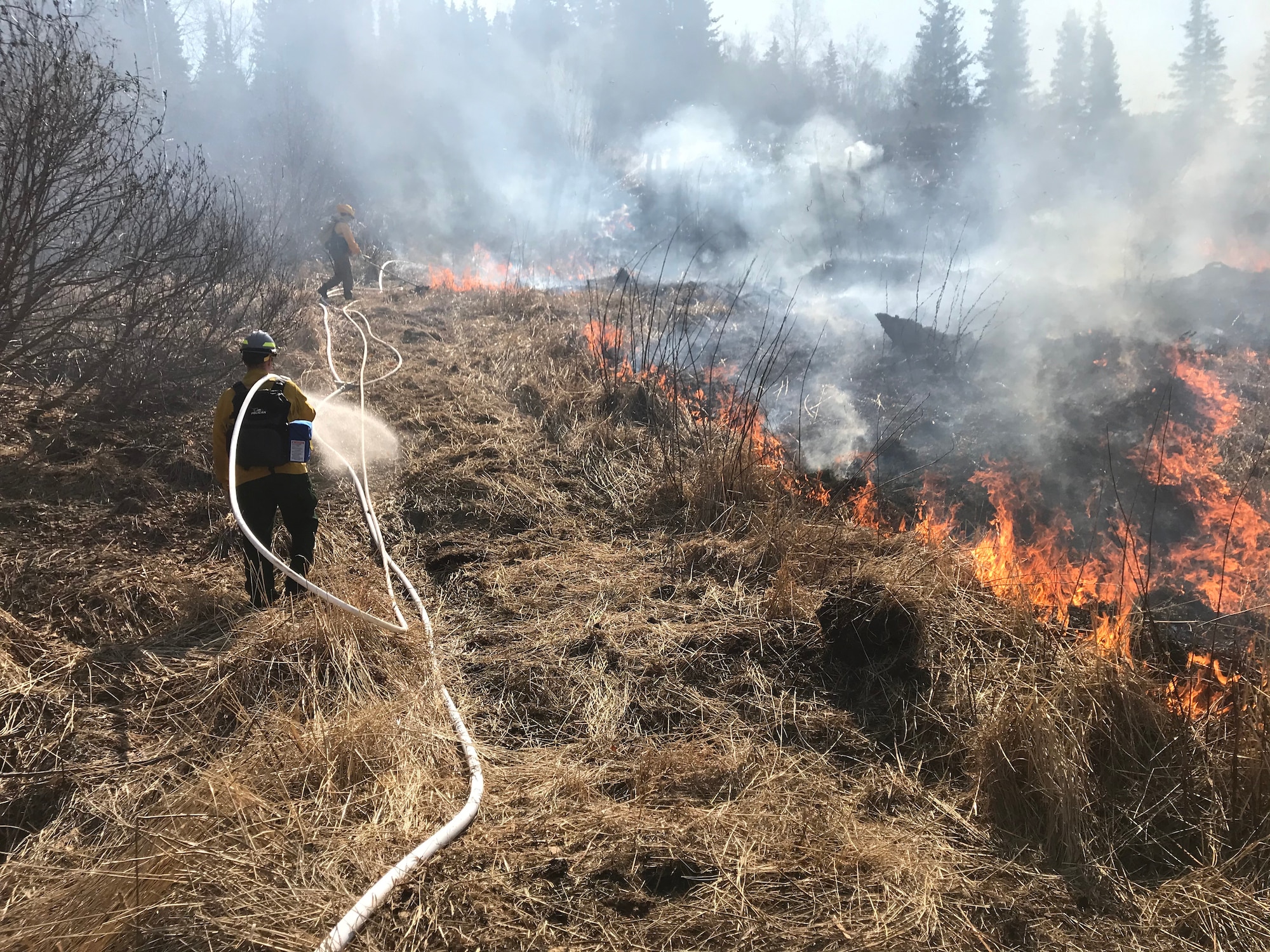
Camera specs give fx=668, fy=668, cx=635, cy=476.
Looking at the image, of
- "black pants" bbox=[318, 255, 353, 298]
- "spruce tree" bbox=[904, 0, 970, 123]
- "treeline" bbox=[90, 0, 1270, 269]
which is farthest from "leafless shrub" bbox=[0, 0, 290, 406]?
"spruce tree" bbox=[904, 0, 970, 123]

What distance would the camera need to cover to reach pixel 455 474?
5992 millimetres

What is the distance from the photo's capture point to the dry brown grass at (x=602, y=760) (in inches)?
81.9

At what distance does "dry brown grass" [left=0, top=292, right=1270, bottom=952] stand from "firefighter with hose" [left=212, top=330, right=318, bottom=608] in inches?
9.9

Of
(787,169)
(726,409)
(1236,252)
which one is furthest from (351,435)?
(787,169)

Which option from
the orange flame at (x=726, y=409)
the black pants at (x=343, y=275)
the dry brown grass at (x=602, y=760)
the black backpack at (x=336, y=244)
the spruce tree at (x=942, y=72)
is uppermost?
the spruce tree at (x=942, y=72)

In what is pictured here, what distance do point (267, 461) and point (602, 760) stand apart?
8.62 feet

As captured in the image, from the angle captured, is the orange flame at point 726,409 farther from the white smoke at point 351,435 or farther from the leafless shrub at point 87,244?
the leafless shrub at point 87,244

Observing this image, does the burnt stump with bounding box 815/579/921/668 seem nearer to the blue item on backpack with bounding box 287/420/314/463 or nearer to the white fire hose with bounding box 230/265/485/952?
the white fire hose with bounding box 230/265/485/952

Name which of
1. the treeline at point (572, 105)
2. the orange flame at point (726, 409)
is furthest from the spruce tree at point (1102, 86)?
the orange flame at point (726, 409)

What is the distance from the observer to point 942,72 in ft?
107

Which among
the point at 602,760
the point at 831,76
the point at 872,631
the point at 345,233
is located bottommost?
the point at 602,760

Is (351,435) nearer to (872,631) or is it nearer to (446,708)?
(446,708)

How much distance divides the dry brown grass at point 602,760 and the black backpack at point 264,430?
2.62ft

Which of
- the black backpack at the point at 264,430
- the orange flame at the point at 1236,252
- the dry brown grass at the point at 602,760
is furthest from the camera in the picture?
the orange flame at the point at 1236,252
